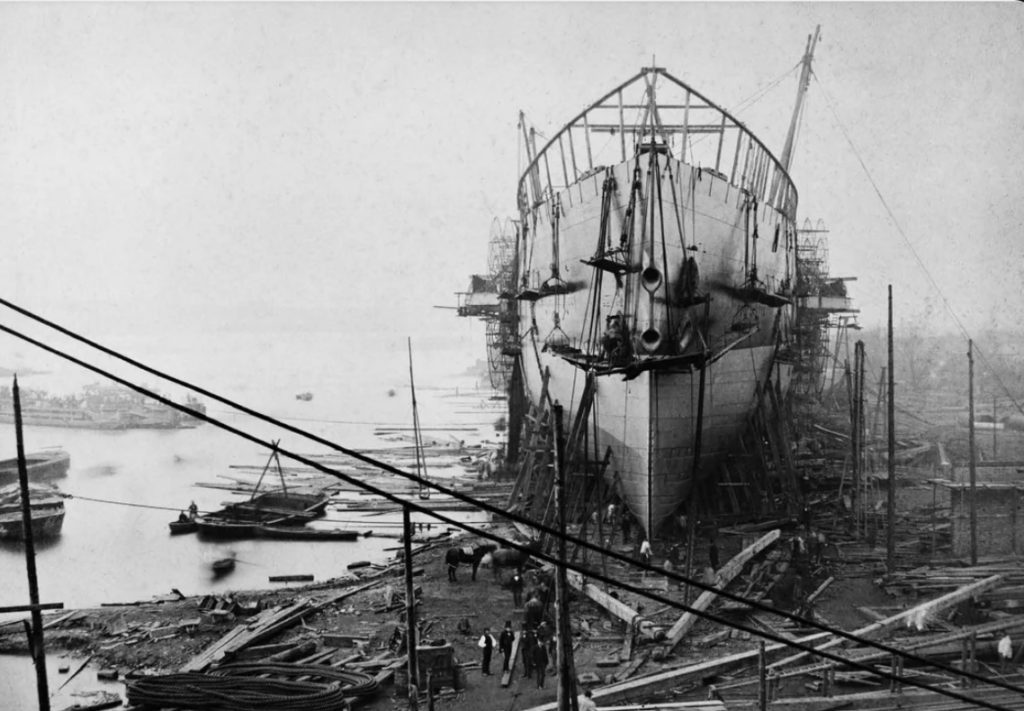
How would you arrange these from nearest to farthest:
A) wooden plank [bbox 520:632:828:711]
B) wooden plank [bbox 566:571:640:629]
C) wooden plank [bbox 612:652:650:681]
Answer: wooden plank [bbox 520:632:828:711] → wooden plank [bbox 612:652:650:681] → wooden plank [bbox 566:571:640:629]

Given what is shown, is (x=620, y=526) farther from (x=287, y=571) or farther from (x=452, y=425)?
(x=452, y=425)

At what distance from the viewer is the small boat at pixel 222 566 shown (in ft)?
63.4

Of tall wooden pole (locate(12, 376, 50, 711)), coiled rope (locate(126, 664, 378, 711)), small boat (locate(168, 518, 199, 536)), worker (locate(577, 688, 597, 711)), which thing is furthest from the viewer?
small boat (locate(168, 518, 199, 536))

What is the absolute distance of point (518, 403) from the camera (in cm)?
2514

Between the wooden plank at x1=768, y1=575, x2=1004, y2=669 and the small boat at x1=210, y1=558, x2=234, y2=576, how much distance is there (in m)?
16.0

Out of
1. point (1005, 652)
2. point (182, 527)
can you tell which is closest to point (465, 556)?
point (1005, 652)

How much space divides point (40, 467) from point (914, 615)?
119ft

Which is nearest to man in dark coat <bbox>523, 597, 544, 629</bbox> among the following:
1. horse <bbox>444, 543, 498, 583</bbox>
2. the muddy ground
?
the muddy ground

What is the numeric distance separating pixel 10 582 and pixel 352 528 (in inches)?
386

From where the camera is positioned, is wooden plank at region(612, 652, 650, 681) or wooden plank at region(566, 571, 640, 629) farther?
wooden plank at region(566, 571, 640, 629)

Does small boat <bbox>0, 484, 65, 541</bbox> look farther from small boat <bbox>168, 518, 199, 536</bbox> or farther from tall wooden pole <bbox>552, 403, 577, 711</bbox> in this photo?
tall wooden pole <bbox>552, 403, 577, 711</bbox>

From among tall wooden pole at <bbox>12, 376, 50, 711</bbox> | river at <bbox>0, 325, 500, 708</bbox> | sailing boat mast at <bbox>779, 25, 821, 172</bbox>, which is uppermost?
sailing boat mast at <bbox>779, 25, 821, 172</bbox>

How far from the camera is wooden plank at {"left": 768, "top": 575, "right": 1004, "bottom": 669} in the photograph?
900 cm

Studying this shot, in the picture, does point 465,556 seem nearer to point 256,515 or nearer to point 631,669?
point 631,669
